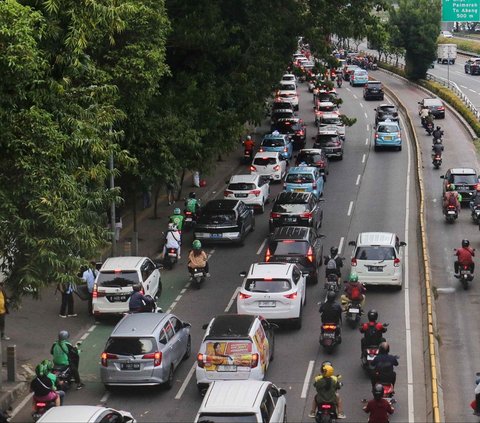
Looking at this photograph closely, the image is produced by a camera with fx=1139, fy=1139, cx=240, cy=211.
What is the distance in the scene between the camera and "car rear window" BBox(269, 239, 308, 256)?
33.5 metres

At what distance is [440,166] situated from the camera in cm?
5566

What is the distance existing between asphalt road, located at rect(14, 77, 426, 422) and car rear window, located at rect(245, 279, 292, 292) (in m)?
1.23

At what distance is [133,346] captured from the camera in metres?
→ 24.2

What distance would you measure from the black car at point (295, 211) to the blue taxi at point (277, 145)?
14652 millimetres

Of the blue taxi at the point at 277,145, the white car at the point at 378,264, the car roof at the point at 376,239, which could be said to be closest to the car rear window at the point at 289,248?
the white car at the point at 378,264

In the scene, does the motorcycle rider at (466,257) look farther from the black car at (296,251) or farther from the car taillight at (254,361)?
the car taillight at (254,361)

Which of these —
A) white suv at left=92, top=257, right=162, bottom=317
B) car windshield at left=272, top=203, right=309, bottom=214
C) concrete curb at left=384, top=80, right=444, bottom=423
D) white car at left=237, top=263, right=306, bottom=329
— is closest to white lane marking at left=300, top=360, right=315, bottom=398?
white car at left=237, top=263, right=306, bottom=329

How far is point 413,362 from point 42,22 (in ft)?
38.1

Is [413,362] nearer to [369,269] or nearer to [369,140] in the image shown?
[369,269]

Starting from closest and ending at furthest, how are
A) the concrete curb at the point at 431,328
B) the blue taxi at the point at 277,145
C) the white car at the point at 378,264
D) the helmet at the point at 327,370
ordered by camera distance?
the helmet at the point at 327,370 → the concrete curb at the point at 431,328 → the white car at the point at 378,264 → the blue taxi at the point at 277,145

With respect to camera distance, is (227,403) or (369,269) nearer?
(227,403)

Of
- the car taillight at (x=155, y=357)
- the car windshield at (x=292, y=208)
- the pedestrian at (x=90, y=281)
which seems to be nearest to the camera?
the car taillight at (x=155, y=357)

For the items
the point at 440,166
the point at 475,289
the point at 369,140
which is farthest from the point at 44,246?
the point at 369,140

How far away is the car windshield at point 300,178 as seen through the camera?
151 feet
